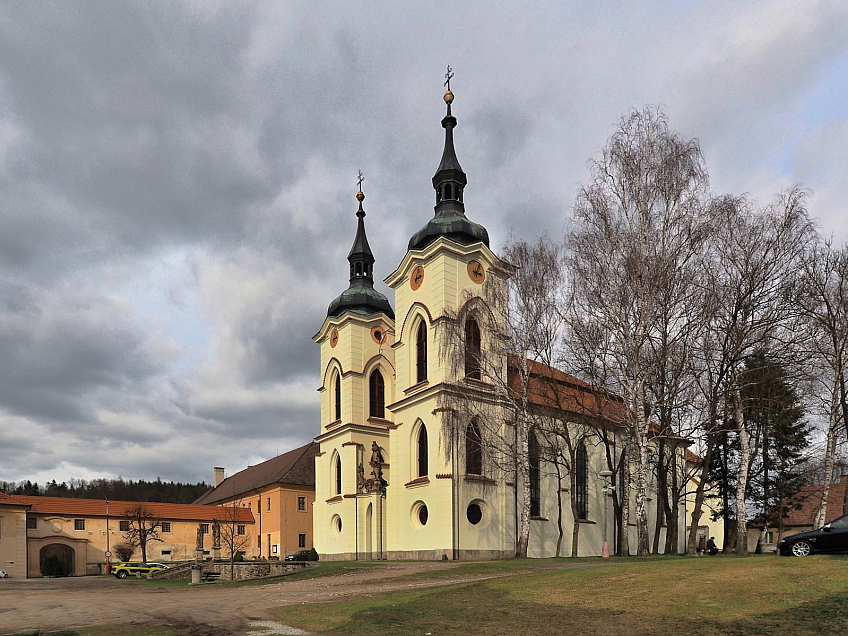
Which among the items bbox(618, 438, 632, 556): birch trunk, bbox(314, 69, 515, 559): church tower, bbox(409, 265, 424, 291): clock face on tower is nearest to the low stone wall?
bbox(314, 69, 515, 559): church tower

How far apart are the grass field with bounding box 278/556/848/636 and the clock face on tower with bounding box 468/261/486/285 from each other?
21.8m

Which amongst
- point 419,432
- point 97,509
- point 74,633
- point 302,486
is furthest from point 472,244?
point 97,509

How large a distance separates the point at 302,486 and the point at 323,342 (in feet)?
60.6

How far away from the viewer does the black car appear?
59.9 feet

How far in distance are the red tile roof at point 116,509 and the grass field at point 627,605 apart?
4689 centimetres

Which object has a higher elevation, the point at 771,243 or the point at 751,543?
the point at 771,243

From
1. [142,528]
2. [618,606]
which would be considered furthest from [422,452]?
[142,528]

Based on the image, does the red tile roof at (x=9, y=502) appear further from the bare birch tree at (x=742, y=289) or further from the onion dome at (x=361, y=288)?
the bare birch tree at (x=742, y=289)

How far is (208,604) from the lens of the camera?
64.1ft

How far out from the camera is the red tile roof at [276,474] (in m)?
62.6

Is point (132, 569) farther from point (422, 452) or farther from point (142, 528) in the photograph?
point (422, 452)

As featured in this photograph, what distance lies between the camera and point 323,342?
49500mm

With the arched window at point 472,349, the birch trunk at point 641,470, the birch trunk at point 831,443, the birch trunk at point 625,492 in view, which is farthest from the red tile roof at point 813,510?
the birch trunk at point 641,470

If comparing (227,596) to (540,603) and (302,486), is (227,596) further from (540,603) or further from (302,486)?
(302,486)
